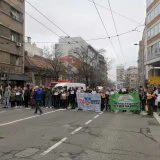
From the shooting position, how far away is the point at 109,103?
31.2m

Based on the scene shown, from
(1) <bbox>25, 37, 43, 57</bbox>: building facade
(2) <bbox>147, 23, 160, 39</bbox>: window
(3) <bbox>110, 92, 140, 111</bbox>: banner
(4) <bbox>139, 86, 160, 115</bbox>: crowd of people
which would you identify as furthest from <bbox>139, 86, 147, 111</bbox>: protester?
(1) <bbox>25, 37, 43, 57</bbox>: building facade

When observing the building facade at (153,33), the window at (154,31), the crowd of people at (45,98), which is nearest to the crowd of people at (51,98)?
the crowd of people at (45,98)

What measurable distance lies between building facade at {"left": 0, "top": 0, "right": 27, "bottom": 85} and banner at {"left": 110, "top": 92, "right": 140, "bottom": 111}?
70.1 ft

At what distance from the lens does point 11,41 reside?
184ft

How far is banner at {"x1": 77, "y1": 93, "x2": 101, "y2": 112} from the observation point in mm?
31487

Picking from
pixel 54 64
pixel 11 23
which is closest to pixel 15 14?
pixel 11 23

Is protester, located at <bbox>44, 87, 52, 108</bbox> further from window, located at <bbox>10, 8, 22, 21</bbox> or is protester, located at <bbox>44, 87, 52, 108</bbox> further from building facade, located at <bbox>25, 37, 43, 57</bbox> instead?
building facade, located at <bbox>25, 37, 43, 57</bbox>

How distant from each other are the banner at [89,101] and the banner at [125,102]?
105 cm

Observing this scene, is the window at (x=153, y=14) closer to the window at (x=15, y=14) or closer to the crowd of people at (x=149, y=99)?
the window at (x=15, y=14)

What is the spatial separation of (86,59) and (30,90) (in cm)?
5569

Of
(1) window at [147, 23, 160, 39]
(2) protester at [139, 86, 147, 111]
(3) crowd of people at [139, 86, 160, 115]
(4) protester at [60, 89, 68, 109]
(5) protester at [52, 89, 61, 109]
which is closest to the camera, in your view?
(3) crowd of people at [139, 86, 160, 115]

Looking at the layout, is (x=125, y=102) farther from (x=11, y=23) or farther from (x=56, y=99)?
(x=11, y=23)

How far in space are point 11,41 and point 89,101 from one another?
26689 mm

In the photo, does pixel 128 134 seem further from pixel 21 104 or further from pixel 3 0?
pixel 3 0
